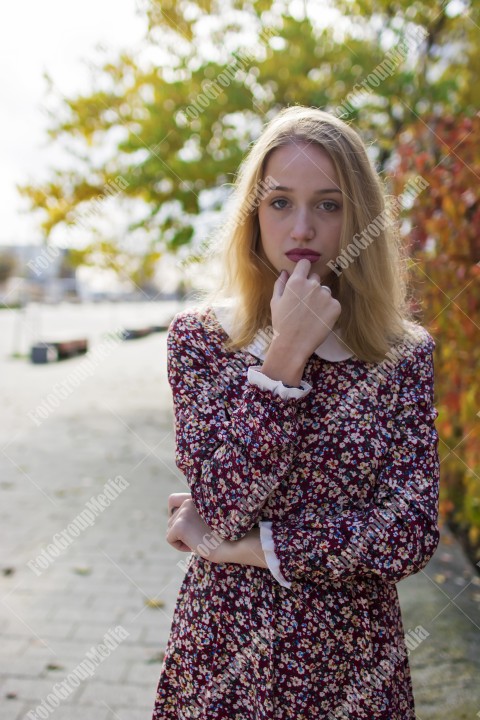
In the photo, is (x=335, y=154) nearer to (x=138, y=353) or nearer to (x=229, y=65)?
(x=229, y=65)

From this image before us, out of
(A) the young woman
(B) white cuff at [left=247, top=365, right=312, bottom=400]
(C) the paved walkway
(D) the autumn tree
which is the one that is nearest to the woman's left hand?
(A) the young woman

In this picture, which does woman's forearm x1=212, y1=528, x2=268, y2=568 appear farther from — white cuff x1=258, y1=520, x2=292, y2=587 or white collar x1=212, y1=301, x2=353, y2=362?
white collar x1=212, y1=301, x2=353, y2=362

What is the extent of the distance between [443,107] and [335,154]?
6188 mm

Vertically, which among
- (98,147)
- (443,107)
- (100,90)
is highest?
(443,107)

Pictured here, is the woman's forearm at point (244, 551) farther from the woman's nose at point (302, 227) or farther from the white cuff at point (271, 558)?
the woman's nose at point (302, 227)

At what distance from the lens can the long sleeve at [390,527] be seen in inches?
58.1

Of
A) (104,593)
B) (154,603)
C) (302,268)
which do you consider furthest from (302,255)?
(104,593)

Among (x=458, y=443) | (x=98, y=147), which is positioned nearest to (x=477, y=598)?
(x=458, y=443)

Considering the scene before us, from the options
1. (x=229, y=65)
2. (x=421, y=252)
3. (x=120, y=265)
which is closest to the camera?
(x=421, y=252)

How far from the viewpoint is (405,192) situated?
4125 millimetres

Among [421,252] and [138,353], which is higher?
[421,252]

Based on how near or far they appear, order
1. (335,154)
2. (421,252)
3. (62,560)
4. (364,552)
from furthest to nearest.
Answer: (62,560), (421,252), (335,154), (364,552)

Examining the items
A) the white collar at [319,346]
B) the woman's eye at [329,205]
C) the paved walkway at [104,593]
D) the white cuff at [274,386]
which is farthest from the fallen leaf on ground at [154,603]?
the woman's eye at [329,205]

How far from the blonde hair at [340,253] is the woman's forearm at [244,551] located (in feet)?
1.47
